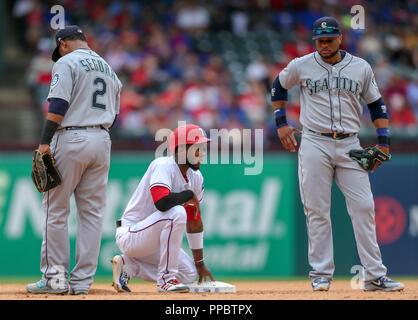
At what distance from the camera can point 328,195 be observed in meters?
6.21

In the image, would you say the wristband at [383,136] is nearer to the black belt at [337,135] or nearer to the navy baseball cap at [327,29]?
the black belt at [337,135]

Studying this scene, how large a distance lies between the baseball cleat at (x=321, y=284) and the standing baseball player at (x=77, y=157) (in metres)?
1.75

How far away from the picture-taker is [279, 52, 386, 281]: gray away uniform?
6125 mm

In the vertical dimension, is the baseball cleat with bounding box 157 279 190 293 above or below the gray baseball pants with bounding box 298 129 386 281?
below

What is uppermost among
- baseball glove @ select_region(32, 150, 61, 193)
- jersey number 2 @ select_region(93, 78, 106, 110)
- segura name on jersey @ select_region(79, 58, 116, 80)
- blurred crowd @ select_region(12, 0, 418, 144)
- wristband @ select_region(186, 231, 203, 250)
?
blurred crowd @ select_region(12, 0, 418, 144)

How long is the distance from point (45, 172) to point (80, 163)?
0.28 m

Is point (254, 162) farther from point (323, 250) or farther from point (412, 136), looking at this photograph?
point (323, 250)

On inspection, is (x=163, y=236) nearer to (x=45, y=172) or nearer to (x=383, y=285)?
(x=45, y=172)

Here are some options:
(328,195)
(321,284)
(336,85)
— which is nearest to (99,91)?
(336,85)

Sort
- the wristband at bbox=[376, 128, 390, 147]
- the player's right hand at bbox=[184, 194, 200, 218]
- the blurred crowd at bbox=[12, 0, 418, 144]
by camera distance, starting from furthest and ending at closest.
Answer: the blurred crowd at bbox=[12, 0, 418, 144] < the wristband at bbox=[376, 128, 390, 147] < the player's right hand at bbox=[184, 194, 200, 218]

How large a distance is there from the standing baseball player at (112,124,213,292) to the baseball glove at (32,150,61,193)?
28.8 inches

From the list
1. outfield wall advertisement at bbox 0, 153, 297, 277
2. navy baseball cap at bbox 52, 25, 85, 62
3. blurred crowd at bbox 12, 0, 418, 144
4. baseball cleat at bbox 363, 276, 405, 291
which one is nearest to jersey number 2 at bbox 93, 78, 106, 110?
navy baseball cap at bbox 52, 25, 85, 62

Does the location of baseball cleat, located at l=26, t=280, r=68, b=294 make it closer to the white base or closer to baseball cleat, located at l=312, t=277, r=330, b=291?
the white base
